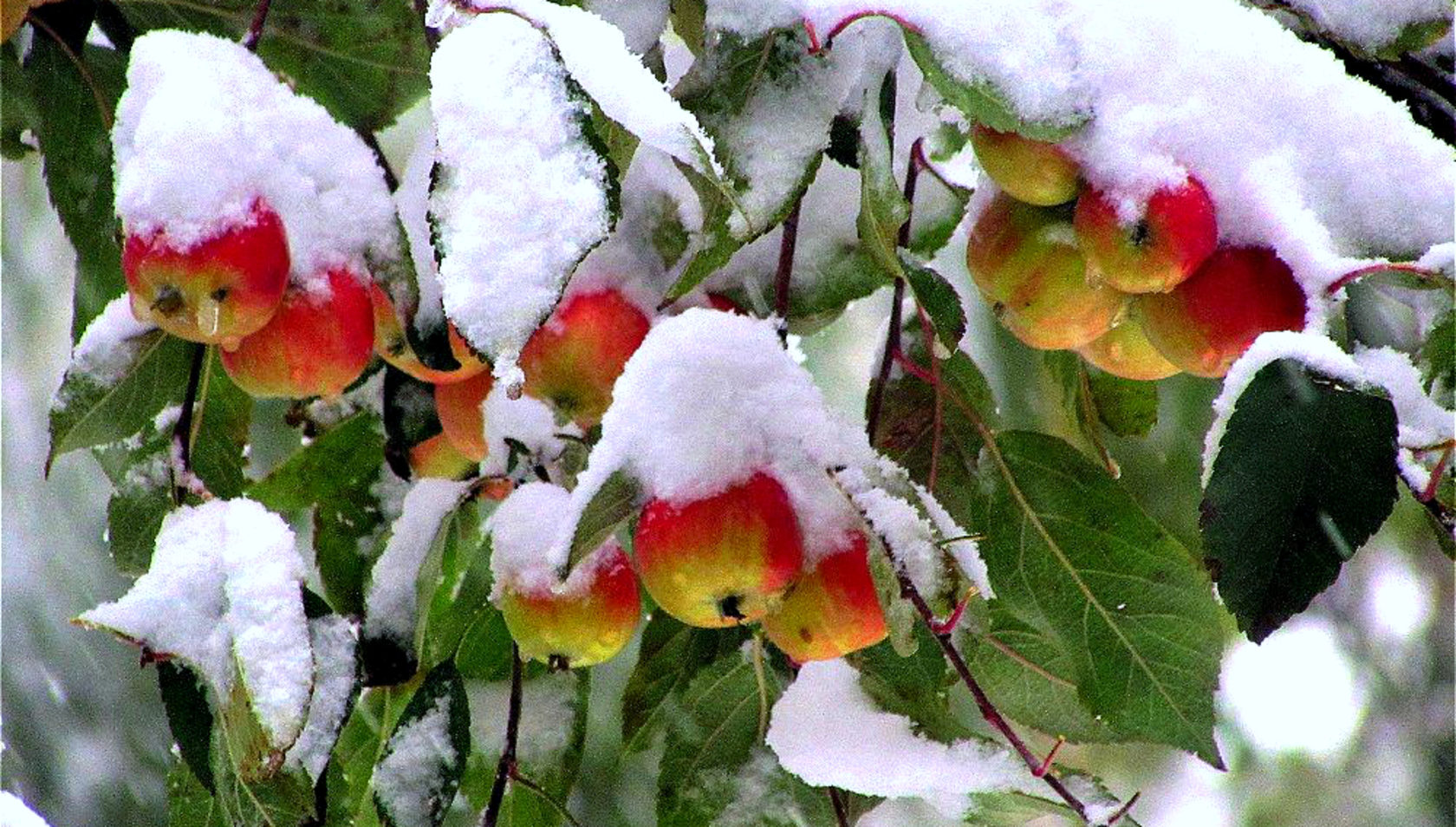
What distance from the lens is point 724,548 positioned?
1.94 feet

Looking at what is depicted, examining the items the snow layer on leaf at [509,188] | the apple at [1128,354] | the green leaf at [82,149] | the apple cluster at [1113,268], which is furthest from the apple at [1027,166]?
the green leaf at [82,149]

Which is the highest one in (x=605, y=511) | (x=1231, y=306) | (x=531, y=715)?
(x=1231, y=306)

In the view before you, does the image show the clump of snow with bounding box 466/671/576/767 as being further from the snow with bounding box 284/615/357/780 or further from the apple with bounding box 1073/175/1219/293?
the apple with bounding box 1073/175/1219/293

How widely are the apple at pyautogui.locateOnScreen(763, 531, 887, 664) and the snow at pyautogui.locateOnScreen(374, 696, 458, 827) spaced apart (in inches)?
7.4

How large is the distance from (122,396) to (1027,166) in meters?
0.45

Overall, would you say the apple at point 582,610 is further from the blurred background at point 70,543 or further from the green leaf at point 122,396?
the blurred background at point 70,543

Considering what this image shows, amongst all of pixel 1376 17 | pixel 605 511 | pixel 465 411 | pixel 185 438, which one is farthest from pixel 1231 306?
pixel 185 438

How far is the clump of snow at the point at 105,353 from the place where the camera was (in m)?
0.75

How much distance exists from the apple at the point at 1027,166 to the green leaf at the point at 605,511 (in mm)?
195

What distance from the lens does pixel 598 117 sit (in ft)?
1.78

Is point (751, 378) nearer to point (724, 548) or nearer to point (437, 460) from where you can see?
point (724, 548)

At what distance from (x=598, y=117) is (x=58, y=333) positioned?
1339mm

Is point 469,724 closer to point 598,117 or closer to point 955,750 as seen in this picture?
point 955,750

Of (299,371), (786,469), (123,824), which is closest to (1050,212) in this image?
(786,469)
